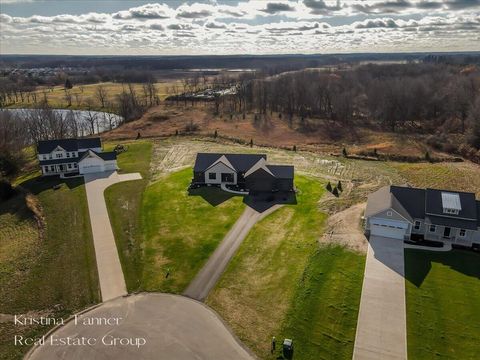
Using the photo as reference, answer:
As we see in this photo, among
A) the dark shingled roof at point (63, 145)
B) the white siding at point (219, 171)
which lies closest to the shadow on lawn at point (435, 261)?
the white siding at point (219, 171)

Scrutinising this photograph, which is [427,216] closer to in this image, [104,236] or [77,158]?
[104,236]

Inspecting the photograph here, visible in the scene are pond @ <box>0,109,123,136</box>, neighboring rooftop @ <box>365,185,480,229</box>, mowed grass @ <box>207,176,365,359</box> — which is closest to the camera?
mowed grass @ <box>207,176,365,359</box>

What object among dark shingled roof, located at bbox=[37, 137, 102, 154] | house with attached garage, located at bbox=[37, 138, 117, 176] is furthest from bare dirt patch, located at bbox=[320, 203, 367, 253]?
dark shingled roof, located at bbox=[37, 137, 102, 154]

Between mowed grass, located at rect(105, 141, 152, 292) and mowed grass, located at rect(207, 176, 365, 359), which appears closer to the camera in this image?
mowed grass, located at rect(207, 176, 365, 359)

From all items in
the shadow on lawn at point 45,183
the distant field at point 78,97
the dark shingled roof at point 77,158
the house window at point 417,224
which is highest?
the dark shingled roof at point 77,158

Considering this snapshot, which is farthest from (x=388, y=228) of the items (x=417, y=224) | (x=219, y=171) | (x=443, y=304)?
(x=219, y=171)

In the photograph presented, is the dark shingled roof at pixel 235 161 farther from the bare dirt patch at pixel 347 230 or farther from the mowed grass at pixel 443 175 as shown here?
the mowed grass at pixel 443 175

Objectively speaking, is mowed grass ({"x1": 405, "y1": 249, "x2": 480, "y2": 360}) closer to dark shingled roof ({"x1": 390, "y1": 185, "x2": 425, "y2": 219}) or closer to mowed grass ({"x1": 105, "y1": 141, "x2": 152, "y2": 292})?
dark shingled roof ({"x1": 390, "y1": 185, "x2": 425, "y2": 219})
